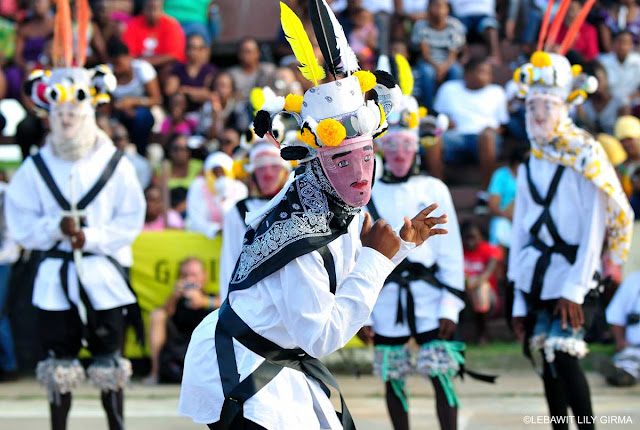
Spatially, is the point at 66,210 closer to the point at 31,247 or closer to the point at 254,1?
the point at 31,247

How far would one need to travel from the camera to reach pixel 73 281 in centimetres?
595

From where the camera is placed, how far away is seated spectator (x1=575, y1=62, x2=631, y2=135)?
10219mm

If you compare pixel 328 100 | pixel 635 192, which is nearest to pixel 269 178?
pixel 328 100

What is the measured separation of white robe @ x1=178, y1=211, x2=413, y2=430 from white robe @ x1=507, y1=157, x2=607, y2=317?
7.22 ft

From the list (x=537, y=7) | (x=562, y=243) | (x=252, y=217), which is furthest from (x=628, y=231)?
(x=537, y=7)

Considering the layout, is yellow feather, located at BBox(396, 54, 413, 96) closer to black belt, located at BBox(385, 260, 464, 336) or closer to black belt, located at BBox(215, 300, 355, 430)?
black belt, located at BBox(385, 260, 464, 336)

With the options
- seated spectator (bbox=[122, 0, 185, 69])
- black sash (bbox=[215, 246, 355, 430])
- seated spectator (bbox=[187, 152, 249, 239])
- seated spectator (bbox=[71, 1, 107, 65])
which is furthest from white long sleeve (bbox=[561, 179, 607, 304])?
seated spectator (bbox=[122, 0, 185, 69])

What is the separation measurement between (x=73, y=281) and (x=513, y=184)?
4.89 meters

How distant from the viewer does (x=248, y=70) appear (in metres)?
10.8

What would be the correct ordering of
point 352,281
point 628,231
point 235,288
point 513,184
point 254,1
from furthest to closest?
1. point 254,1
2. point 513,184
3. point 628,231
4. point 235,288
5. point 352,281

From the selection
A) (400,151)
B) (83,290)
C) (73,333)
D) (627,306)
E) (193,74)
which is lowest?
(627,306)

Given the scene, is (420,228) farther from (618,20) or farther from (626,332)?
(618,20)

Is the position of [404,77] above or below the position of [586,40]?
below

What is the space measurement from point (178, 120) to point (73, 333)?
4810 mm
